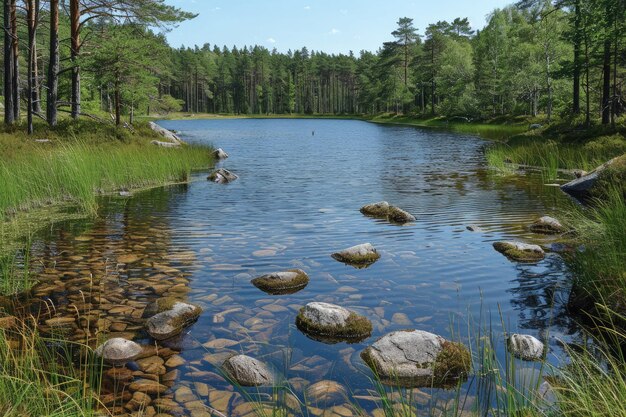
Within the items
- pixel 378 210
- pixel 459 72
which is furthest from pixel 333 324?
pixel 459 72

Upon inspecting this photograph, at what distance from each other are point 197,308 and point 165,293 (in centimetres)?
101

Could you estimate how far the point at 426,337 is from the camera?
210 inches

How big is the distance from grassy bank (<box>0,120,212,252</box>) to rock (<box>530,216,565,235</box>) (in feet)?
32.9

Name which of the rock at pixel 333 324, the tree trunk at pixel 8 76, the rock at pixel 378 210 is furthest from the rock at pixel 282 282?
the tree trunk at pixel 8 76

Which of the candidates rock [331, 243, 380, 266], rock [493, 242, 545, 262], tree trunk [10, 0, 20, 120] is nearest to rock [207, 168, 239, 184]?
rock [331, 243, 380, 266]

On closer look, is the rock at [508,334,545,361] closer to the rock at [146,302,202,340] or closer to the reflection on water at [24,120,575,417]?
the reflection on water at [24,120,575,417]

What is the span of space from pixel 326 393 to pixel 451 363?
1279mm

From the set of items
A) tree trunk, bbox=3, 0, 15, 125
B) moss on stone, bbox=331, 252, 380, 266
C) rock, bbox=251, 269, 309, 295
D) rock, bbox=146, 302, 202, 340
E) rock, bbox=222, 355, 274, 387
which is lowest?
rock, bbox=222, 355, 274, 387

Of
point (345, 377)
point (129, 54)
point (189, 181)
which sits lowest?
point (345, 377)

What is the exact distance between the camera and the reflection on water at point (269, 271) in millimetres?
5105

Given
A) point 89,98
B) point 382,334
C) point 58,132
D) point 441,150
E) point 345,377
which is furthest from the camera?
point 89,98

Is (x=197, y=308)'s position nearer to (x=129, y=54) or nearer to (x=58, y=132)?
(x=58, y=132)

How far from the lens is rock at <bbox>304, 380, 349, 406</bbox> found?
460cm

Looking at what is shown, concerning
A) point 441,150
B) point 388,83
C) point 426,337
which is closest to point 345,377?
point 426,337
